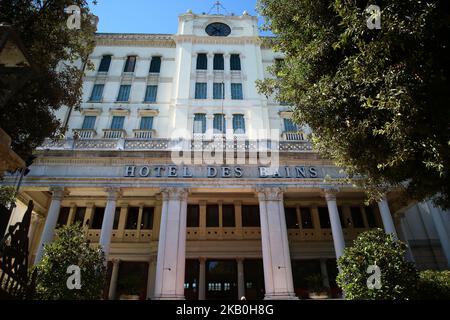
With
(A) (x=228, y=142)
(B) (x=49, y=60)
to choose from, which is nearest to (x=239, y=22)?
(A) (x=228, y=142)

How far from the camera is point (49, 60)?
1012 cm

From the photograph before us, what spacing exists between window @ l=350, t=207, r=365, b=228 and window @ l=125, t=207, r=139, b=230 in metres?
16.2

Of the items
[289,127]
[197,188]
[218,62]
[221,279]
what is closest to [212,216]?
[221,279]

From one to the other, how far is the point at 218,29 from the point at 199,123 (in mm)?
11109

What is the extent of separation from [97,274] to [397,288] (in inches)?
443

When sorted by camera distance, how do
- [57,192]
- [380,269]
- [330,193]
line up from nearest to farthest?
[380,269] → [57,192] → [330,193]

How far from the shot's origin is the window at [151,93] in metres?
25.7

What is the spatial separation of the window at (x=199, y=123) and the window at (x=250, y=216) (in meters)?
6.76

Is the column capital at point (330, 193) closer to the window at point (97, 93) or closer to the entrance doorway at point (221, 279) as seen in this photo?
the entrance doorway at point (221, 279)

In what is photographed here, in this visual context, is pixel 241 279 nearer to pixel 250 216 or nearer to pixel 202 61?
pixel 250 216

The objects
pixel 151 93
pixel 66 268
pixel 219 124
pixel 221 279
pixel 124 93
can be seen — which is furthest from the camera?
pixel 151 93

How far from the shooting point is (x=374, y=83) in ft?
25.0

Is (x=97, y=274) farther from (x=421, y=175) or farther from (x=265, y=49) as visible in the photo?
(x=265, y=49)

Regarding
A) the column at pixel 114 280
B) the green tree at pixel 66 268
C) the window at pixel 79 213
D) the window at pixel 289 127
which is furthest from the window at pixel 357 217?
the window at pixel 79 213
